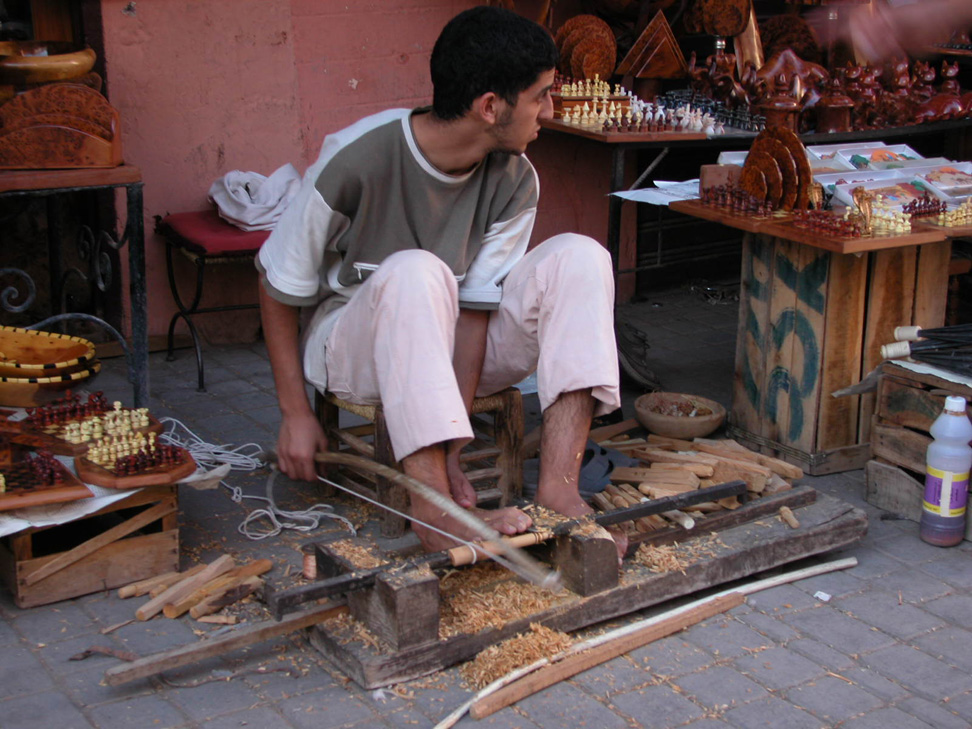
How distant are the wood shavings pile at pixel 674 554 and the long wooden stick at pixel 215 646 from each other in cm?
82

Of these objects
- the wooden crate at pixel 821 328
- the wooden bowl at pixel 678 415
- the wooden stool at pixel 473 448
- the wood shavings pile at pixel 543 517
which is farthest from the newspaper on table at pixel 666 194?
the wood shavings pile at pixel 543 517

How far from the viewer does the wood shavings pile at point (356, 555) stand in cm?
Answer: 273

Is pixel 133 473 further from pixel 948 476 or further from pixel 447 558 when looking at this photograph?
A: pixel 948 476

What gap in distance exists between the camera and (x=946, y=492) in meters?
A: 3.38

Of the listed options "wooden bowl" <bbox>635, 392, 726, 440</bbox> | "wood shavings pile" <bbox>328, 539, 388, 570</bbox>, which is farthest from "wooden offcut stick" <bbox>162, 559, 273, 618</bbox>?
"wooden bowl" <bbox>635, 392, 726, 440</bbox>

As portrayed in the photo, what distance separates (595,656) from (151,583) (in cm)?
122

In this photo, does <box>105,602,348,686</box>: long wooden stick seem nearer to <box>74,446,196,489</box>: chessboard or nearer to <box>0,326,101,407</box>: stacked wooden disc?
<box>74,446,196,489</box>: chessboard

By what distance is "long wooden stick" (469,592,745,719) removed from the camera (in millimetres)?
2529

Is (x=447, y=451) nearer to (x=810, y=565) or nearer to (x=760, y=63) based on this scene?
(x=810, y=565)

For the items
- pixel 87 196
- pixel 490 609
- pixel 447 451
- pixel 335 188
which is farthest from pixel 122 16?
pixel 490 609

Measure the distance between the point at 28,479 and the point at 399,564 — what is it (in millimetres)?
1041

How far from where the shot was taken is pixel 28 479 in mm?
2932

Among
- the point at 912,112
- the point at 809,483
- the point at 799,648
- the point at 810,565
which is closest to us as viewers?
the point at 799,648

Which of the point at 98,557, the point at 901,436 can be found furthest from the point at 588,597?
Answer: the point at 901,436
